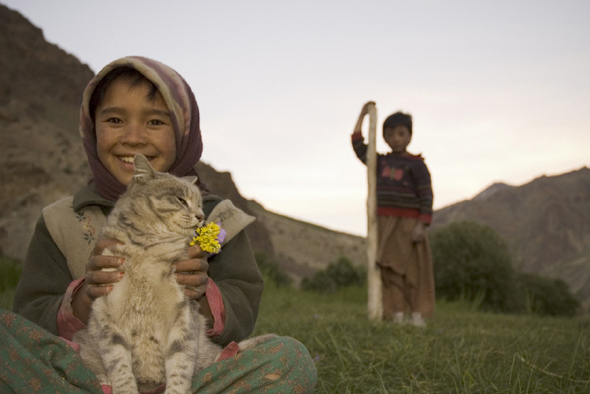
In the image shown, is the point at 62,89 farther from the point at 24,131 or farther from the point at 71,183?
the point at 71,183

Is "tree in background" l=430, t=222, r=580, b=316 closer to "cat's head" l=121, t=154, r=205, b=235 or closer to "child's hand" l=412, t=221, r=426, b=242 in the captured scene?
"child's hand" l=412, t=221, r=426, b=242

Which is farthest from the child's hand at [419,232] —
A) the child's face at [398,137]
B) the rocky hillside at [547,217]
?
the rocky hillside at [547,217]

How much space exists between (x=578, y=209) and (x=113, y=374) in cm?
2604

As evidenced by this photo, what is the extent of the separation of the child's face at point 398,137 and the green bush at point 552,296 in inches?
428

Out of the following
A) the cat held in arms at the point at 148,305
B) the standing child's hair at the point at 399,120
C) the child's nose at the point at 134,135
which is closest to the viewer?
the cat held in arms at the point at 148,305

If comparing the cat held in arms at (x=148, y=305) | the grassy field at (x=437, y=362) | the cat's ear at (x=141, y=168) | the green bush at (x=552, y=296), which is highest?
the cat's ear at (x=141, y=168)

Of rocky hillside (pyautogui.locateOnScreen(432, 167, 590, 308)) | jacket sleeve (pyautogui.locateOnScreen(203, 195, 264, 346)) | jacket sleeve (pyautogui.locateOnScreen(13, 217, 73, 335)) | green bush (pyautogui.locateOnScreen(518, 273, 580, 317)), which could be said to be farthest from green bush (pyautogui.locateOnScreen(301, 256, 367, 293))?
jacket sleeve (pyautogui.locateOnScreen(13, 217, 73, 335))

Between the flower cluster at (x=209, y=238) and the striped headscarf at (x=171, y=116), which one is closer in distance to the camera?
the flower cluster at (x=209, y=238)

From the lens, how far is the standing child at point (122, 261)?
1.93 m

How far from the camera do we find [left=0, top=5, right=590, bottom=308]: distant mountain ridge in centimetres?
1261

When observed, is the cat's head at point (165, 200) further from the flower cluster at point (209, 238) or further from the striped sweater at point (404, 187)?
the striped sweater at point (404, 187)

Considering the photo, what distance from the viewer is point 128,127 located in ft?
7.90

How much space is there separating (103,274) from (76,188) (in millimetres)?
13564

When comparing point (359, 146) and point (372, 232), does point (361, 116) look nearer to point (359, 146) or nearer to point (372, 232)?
point (359, 146)
